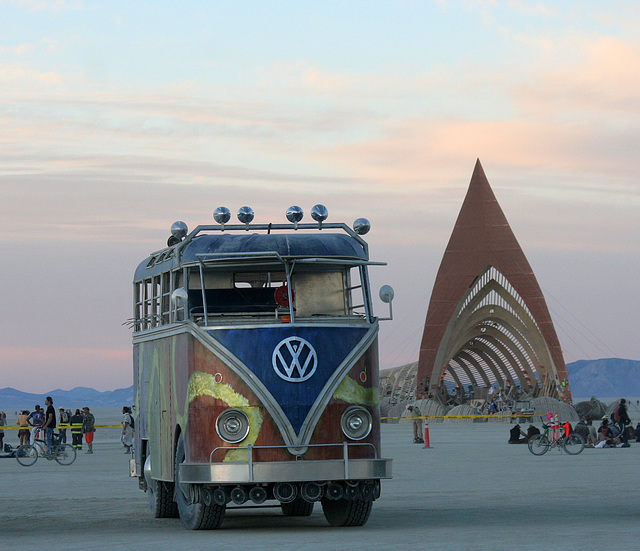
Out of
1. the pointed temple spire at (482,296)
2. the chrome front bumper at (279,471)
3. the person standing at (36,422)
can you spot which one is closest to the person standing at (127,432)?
the person standing at (36,422)

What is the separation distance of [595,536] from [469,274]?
215 ft

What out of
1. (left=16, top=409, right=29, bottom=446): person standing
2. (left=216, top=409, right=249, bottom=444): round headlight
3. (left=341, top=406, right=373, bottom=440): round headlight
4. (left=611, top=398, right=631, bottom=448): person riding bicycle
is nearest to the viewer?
(left=216, top=409, right=249, bottom=444): round headlight

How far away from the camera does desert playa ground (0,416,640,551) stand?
43.9ft

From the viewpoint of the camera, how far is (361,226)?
52.5 feet

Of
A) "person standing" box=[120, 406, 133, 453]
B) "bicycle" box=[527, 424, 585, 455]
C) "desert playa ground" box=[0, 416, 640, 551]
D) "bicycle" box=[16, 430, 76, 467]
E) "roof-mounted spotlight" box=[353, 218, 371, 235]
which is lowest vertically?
"desert playa ground" box=[0, 416, 640, 551]

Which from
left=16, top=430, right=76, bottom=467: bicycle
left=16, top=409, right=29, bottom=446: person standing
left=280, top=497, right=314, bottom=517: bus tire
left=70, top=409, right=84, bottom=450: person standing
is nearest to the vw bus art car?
left=280, top=497, right=314, bottom=517: bus tire

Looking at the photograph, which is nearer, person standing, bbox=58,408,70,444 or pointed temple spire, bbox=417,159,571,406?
person standing, bbox=58,408,70,444

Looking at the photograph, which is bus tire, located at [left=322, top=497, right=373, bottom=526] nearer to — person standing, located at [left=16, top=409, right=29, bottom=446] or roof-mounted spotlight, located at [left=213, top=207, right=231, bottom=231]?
roof-mounted spotlight, located at [left=213, top=207, right=231, bottom=231]

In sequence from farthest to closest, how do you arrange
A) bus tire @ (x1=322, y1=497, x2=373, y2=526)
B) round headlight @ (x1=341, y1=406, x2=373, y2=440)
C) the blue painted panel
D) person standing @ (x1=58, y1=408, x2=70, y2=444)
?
person standing @ (x1=58, y1=408, x2=70, y2=444), bus tire @ (x1=322, y1=497, x2=373, y2=526), round headlight @ (x1=341, y1=406, x2=373, y2=440), the blue painted panel

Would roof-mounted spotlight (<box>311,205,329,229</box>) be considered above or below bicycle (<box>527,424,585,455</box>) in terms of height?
above

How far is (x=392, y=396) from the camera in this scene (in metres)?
85.8

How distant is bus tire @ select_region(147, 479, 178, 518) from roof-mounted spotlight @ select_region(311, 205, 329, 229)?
4.18m

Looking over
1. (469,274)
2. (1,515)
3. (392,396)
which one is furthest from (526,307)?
(1,515)

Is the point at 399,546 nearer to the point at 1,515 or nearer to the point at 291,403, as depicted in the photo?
the point at 291,403
